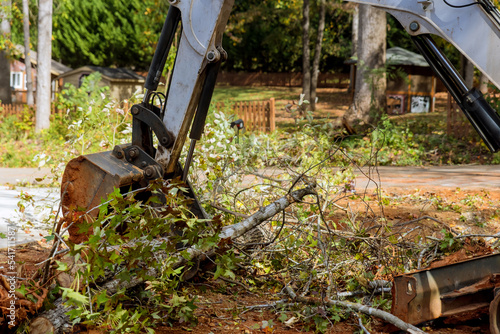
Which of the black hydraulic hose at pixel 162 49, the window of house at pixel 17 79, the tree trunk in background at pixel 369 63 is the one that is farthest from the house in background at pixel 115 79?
the black hydraulic hose at pixel 162 49

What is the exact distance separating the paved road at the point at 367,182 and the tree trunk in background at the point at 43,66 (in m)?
6.83

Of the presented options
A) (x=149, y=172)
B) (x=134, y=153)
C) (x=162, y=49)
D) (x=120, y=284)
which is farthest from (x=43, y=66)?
(x=120, y=284)

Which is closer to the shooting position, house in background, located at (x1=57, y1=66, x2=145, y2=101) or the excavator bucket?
the excavator bucket

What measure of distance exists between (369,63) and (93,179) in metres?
13.4

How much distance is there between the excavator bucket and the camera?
13.3ft

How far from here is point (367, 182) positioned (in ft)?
29.4

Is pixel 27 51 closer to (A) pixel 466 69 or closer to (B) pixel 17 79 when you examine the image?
(A) pixel 466 69

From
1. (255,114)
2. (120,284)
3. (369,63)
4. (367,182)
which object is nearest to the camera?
(120,284)

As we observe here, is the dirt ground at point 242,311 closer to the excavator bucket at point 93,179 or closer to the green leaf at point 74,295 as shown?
the green leaf at point 74,295

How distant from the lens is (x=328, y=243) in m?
4.76

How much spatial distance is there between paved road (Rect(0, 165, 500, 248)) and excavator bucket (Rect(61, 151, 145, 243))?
1879 mm

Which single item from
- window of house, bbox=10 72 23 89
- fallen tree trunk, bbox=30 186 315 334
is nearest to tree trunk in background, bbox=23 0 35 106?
fallen tree trunk, bbox=30 186 315 334

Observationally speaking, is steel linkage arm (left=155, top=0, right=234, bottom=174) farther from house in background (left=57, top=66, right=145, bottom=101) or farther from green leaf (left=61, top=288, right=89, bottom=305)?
house in background (left=57, top=66, right=145, bottom=101)

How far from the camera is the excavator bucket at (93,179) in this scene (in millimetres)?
4062
